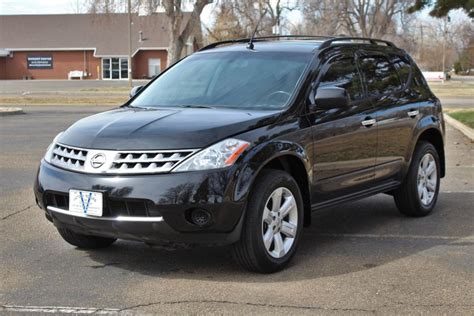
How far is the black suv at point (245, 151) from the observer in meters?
4.46

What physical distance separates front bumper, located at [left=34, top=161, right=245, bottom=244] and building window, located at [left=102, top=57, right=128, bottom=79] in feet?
206

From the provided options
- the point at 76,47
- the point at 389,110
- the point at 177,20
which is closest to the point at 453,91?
the point at 177,20

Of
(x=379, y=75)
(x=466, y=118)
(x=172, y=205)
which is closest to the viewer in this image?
(x=172, y=205)

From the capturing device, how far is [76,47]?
67062 millimetres

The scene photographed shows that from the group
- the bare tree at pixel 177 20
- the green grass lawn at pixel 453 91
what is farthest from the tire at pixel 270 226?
the green grass lawn at pixel 453 91

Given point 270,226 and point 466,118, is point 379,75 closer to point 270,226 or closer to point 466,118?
point 270,226

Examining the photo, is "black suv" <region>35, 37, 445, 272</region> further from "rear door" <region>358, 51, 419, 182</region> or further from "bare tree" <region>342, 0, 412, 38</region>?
"bare tree" <region>342, 0, 412, 38</region>

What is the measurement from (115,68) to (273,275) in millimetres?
63888

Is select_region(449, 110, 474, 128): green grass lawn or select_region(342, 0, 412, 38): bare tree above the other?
select_region(342, 0, 412, 38): bare tree

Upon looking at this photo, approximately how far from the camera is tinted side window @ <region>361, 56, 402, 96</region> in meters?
6.35

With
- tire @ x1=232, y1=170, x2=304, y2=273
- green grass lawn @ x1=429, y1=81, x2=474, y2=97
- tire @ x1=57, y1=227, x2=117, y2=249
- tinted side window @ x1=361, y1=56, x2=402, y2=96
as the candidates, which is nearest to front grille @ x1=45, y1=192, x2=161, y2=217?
tire @ x1=232, y1=170, x2=304, y2=273

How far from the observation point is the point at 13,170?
987cm

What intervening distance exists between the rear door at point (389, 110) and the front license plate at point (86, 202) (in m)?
2.86

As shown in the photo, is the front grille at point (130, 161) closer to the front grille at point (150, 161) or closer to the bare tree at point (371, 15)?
the front grille at point (150, 161)
